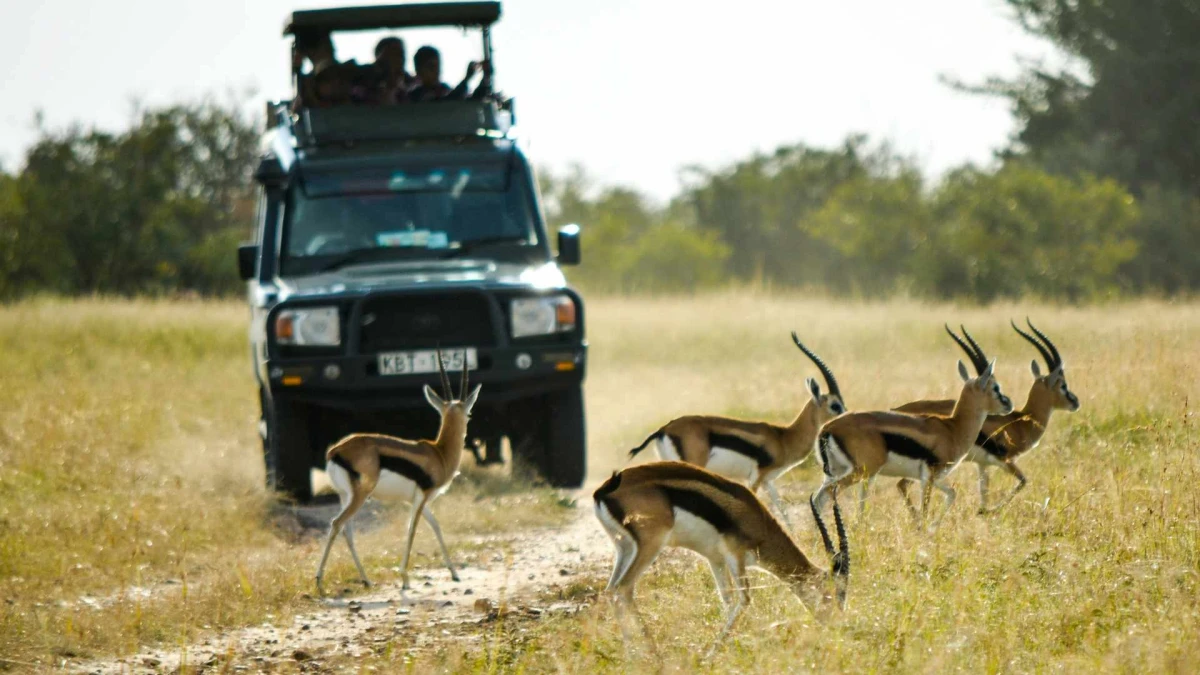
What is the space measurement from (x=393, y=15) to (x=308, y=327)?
3350mm

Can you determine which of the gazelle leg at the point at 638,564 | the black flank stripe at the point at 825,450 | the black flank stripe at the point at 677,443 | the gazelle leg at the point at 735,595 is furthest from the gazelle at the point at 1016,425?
the gazelle leg at the point at 638,564

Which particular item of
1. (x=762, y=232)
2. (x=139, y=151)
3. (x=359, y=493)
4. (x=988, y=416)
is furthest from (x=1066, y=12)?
(x=359, y=493)

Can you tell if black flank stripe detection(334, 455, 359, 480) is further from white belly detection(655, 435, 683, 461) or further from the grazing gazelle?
the grazing gazelle

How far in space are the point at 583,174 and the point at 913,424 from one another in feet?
178

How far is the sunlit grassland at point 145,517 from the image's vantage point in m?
7.44

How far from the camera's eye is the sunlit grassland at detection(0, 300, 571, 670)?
7.44 m

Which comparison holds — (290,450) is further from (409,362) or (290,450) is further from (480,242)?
(480,242)

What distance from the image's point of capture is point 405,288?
32.9 feet

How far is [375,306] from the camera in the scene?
10.2 m

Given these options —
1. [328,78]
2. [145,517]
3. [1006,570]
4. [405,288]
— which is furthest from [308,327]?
[1006,570]

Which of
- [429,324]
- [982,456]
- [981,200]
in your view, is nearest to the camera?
[982,456]

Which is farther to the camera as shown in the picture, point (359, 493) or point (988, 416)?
point (988, 416)

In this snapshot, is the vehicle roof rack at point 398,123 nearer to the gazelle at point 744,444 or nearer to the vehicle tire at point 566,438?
the vehicle tire at point 566,438

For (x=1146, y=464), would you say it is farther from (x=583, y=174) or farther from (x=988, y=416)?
(x=583, y=174)
